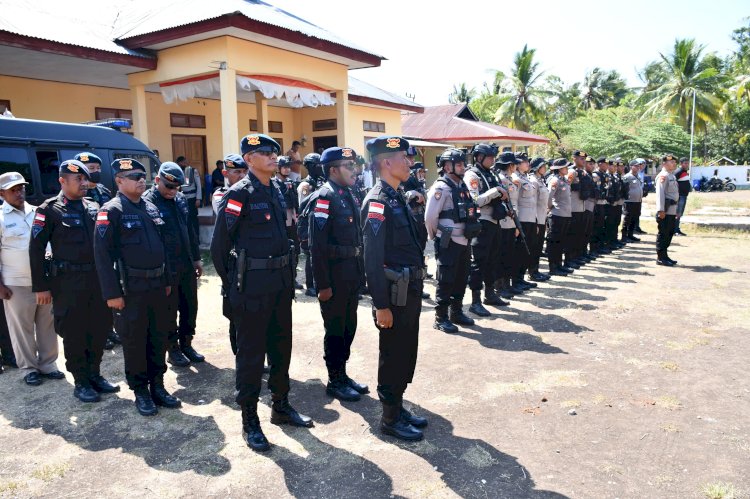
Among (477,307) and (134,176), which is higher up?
(134,176)

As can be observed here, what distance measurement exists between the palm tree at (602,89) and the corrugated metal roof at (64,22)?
2251 inches

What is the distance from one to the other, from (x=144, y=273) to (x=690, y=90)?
47305 mm

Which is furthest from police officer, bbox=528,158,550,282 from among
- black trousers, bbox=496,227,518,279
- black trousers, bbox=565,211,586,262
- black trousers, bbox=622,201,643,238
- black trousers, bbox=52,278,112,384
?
black trousers, bbox=52,278,112,384

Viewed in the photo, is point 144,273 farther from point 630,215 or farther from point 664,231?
point 630,215

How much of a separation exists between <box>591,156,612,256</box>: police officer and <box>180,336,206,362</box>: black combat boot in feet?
28.2

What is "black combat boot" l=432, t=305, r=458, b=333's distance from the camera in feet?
19.3

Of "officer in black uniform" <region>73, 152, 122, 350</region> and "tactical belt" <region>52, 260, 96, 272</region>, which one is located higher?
"officer in black uniform" <region>73, 152, 122, 350</region>

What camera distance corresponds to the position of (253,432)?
3.45 metres

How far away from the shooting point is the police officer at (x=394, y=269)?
3.40m

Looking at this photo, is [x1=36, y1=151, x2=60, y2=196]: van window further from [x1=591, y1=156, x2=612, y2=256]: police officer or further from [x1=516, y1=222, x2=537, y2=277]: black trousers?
[x1=591, y1=156, x2=612, y2=256]: police officer

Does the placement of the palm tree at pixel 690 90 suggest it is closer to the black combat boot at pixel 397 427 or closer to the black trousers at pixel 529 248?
the black trousers at pixel 529 248

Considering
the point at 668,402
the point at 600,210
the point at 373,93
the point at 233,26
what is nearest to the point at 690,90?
the point at 373,93

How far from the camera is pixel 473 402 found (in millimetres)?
4109

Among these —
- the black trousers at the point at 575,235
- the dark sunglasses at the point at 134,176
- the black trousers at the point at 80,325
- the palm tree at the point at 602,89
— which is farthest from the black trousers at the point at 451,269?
the palm tree at the point at 602,89
